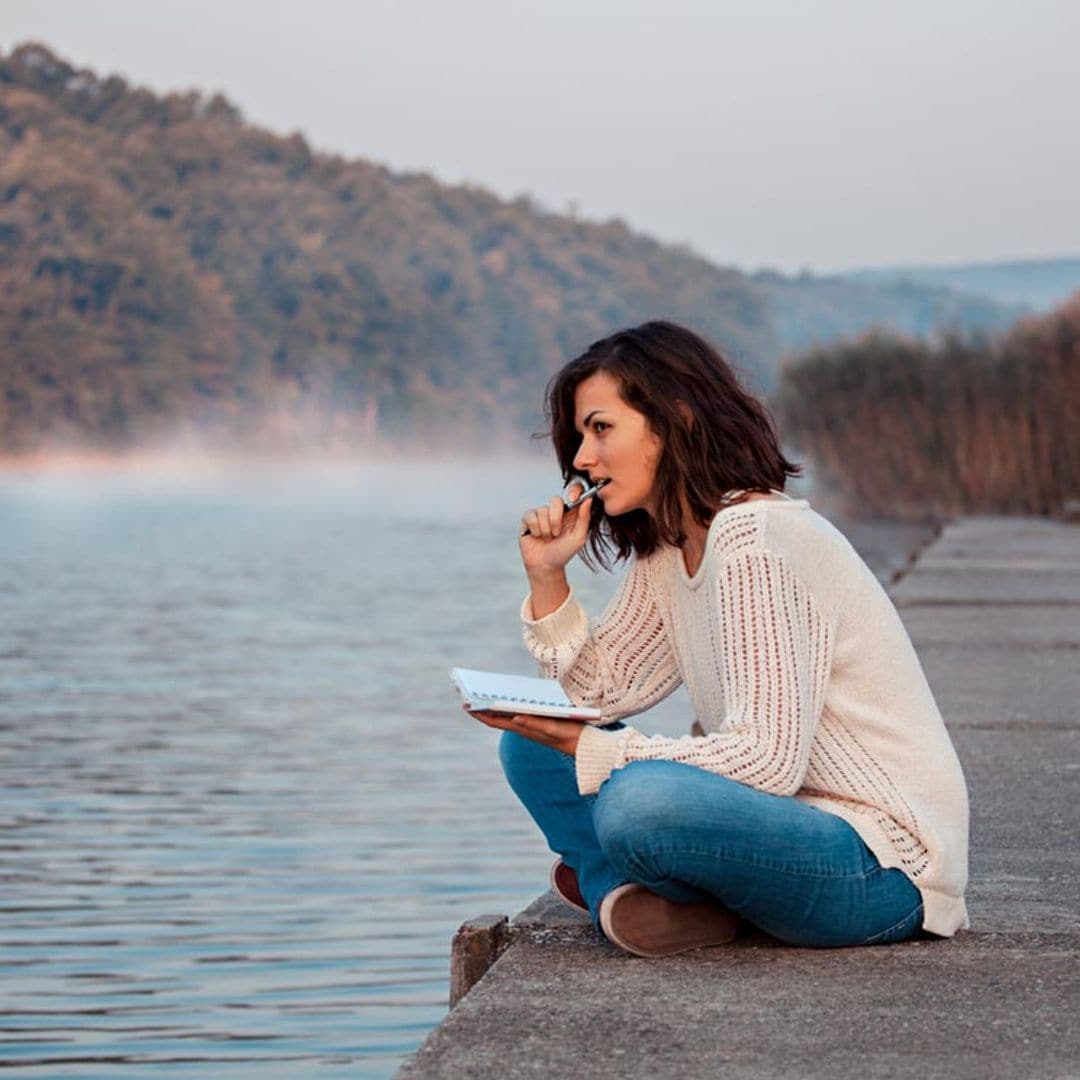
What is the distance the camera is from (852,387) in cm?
Result: 2066

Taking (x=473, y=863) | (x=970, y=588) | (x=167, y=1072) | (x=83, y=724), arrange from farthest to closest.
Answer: (x=970, y=588), (x=83, y=724), (x=473, y=863), (x=167, y=1072)

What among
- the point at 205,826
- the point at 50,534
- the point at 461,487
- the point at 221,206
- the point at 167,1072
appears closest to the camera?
the point at 167,1072

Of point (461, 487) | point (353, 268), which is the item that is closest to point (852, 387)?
point (461, 487)

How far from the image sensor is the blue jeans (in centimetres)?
296

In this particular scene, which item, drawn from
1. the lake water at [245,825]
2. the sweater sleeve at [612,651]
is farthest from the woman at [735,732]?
the lake water at [245,825]

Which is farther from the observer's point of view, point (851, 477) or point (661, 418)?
point (851, 477)

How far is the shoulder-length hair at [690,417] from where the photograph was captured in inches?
125

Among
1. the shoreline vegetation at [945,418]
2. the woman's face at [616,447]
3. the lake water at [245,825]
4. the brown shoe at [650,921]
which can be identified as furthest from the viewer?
the shoreline vegetation at [945,418]

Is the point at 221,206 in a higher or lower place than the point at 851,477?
higher

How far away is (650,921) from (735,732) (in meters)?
0.34

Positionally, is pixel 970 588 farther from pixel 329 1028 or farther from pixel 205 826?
pixel 329 1028

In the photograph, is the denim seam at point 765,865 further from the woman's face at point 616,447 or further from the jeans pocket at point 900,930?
the woman's face at point 616,447

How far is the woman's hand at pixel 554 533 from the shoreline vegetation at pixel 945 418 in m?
15.6

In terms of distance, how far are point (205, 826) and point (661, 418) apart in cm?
371
